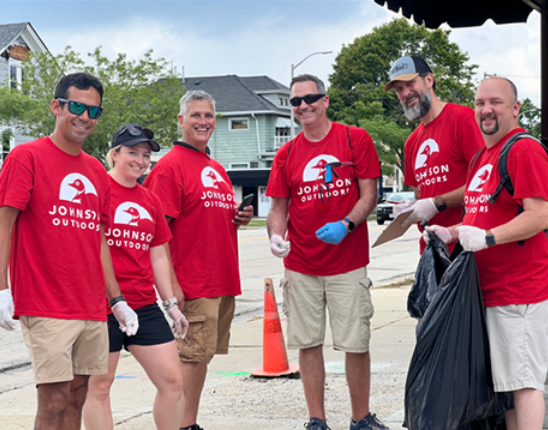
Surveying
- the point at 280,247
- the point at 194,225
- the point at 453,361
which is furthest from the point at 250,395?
the point at 453,361

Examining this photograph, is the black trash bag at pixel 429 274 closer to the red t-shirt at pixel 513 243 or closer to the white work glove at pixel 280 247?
the red t-shirt at pixel 513 243

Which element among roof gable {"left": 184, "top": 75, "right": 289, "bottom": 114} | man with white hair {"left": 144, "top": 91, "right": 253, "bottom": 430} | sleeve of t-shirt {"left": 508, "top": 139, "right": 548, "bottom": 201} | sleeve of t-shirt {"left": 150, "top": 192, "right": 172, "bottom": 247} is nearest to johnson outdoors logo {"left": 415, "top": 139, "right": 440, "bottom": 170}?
sleeve of t-shirt {"left": 508, "top": 139, "right": 548, "bottom": 201}

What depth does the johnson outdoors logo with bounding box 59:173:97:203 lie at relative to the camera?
11.4ft

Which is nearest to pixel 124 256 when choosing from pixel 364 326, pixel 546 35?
pixel 364 326

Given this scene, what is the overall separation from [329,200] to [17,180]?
2.16 metres

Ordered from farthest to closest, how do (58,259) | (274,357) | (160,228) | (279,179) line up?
(274,357) → (279,179) → (160,228) → (58,259)

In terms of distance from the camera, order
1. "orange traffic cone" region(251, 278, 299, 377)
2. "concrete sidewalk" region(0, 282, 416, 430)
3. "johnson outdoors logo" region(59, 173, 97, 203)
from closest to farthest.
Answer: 1. "johnson outdoors logo" region(59, 173, 97, 203)
2. "concrete sidewalk" region(0, 282, 416, 430)
3. "orange traffic cone" region(251, 278, 299, 377)

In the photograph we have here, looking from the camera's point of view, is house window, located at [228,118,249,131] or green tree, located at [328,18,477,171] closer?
green tree, located at [328,18,477,171]

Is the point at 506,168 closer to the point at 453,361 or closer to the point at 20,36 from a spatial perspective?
the point at 453,361

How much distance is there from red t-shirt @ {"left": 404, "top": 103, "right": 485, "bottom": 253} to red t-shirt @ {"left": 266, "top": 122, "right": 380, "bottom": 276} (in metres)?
0.38

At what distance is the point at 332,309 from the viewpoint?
16.1 ft

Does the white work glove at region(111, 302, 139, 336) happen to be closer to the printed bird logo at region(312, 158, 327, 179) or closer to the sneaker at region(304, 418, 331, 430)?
the sneaker at region(304, 418, 331, 430)

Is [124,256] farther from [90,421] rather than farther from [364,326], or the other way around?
[364,326]

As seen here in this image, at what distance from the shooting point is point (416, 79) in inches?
185
